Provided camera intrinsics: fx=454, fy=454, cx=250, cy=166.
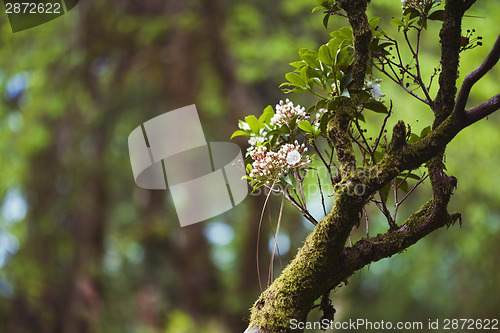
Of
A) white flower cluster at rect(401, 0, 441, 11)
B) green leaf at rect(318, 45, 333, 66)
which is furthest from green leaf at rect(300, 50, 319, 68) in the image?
white flower cluster at rect(401, 0, 441, 11)

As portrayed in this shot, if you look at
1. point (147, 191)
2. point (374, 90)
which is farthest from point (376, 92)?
point (147, 191)

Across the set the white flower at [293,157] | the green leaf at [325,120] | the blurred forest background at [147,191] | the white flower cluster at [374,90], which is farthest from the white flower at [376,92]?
the blurred forest background at [147,191]

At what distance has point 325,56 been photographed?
0.96m

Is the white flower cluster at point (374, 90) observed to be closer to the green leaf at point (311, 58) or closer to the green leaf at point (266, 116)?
the green leaf at point (311, 58)

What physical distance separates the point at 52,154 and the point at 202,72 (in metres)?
1.83

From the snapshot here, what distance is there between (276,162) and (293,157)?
0.04 m

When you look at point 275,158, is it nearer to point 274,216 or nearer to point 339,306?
point 274,216

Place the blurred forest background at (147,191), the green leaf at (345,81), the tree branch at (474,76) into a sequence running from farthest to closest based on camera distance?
the blurred forest background at (147,191) < the green leaf at (345,81) < the tree branch at (474,76)

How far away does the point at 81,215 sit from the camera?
4.20 meters

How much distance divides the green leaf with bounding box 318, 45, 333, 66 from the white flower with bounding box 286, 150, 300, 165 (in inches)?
8.2

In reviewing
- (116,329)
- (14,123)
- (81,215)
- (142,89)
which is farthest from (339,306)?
(14,123)

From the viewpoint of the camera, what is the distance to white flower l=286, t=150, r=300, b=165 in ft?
3.37

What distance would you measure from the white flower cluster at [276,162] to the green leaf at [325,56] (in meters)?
0.19

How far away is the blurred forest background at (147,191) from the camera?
157 inches
